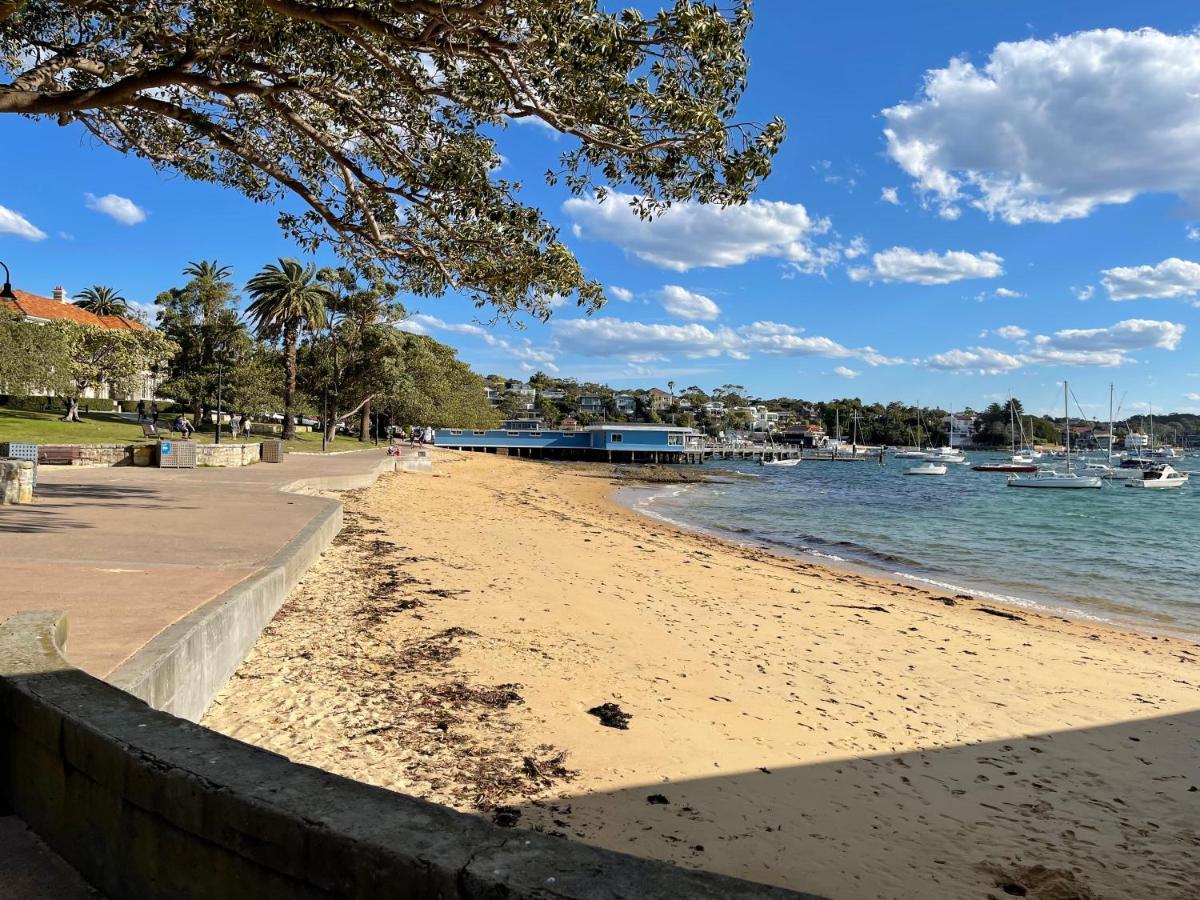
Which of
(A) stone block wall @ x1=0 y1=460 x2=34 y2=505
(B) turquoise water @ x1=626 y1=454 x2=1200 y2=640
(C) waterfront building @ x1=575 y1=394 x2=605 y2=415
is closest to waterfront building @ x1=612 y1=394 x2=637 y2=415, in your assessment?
(C) waterfront building @ x1=575 y1=394 x2=605 y2=415

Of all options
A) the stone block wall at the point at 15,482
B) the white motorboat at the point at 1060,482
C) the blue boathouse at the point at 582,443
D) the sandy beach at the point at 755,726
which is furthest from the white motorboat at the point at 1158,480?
the stone block wall at the point at 15,482

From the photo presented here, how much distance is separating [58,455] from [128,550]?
15.1 m

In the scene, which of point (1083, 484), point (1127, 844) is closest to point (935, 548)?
point (1127, 844)

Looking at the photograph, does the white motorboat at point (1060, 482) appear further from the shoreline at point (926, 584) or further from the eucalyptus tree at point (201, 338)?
the eucalyptus tree at point (201, 338)

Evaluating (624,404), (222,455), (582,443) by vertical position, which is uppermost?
(624,404)

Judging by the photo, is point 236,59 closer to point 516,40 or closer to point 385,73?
point 385,73

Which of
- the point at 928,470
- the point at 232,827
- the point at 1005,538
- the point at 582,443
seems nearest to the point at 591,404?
the point at 582,443

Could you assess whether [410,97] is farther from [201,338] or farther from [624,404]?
[624,404]

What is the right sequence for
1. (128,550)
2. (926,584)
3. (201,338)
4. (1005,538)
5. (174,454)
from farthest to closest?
(201,338) < (1005,538) < (174,454) < (926,584) < (128,550)

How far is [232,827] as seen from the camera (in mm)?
1689

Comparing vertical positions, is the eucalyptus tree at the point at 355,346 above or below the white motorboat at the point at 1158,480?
above

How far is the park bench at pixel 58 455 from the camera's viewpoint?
61.4 ft

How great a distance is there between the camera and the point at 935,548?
2098 centimetres

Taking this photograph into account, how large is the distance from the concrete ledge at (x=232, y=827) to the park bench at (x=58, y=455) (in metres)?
20.4
